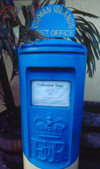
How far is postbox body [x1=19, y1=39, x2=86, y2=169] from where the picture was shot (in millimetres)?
658

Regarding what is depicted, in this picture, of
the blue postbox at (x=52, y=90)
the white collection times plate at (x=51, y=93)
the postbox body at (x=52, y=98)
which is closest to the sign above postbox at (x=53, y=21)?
the blue postbox at (x=52, y=90)

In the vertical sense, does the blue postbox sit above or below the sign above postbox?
below

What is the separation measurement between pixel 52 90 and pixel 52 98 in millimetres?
48

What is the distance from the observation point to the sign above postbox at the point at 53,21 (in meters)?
0.77

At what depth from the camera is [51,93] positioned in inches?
29.1

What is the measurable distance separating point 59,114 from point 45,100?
12 cm

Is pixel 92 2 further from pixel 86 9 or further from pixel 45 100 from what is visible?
pixel 45 100

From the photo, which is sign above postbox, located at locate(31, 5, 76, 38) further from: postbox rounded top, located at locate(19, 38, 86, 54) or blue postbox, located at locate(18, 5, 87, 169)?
postbox rounded top, located at locate(19, 38, 86, 54)

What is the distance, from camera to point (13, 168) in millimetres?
1215

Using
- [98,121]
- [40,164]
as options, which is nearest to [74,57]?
[40,164]

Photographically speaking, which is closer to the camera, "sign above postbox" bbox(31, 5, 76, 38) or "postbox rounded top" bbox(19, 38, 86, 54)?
"postbox rounded top" bbox(19, 38, 86, 54)

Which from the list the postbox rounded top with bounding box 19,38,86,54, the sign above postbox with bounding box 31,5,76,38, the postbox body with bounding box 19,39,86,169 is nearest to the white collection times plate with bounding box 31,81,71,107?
the postbox body with bounding box 19,39,86,169

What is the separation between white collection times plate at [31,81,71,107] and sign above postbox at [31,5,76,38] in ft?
1.03

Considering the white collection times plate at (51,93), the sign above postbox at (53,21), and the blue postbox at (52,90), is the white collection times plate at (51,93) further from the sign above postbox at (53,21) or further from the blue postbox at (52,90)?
the sign above postbox at (53,21)
